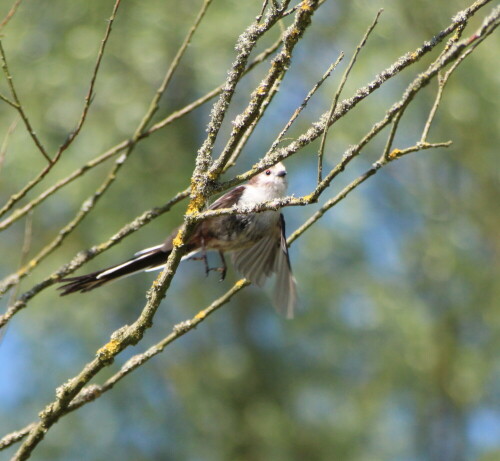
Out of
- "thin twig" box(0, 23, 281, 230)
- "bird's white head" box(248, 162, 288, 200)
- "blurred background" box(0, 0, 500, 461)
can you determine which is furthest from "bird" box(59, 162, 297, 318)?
"blurred background" box(0, 0, 500, 461)

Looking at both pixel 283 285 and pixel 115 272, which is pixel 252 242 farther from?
pixel 115 272

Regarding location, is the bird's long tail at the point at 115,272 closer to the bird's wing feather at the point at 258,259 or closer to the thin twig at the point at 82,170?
the thin twig at the point at 82,170

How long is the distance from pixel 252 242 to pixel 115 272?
923 millimetres

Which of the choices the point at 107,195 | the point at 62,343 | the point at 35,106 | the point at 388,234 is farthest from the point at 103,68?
the point at 388,234

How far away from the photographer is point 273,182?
3779 millimetres

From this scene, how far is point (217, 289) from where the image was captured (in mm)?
7836

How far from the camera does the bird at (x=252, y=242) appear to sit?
339 cm

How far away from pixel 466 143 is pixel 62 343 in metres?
4.41

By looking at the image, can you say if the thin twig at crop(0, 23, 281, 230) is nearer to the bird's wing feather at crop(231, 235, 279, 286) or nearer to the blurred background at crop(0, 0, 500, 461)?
the bird's wing feather at crop(231, 235, 279, 286)

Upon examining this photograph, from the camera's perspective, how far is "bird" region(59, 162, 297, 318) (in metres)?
3.39

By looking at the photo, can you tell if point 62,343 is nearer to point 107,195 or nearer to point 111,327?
point 111,327

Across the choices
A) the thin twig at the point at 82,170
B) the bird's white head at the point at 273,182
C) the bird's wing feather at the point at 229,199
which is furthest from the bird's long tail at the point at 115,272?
the bird's white head at the point at 273,182

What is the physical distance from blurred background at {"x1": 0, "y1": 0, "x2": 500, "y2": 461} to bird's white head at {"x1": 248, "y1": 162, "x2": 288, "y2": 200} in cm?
296

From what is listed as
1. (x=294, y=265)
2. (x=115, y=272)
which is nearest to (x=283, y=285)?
(x=115, y=272)
